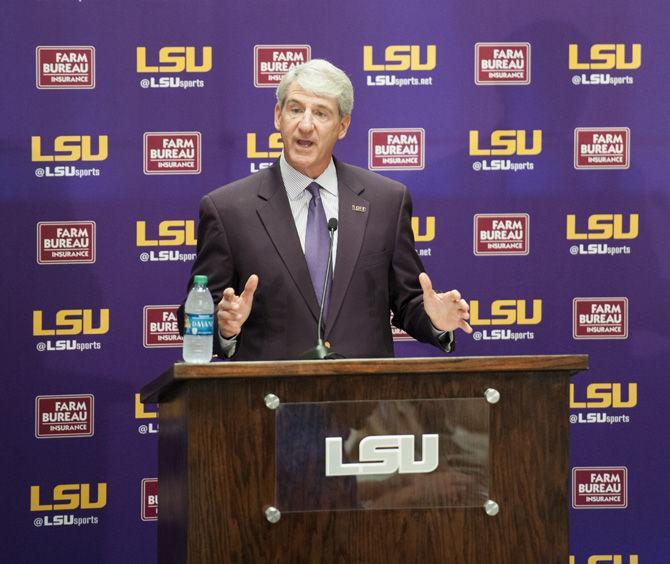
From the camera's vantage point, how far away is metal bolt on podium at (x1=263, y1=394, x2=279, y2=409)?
99.2 inches

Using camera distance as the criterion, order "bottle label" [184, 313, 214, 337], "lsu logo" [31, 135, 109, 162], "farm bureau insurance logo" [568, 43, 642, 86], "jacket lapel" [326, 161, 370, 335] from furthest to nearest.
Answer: "farm bureau insurance logo" [568, 43, 642, 86]
"lsu logo" [31, 135, 109, 162]
"jacket lapel" [326, 161, 370, 335]
"bottle label" [184, 313, 214, 337]

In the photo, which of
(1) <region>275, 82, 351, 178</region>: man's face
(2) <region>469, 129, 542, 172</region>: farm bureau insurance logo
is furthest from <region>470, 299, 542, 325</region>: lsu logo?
(1) <region>275, 82, 351, 178</region>: man's face

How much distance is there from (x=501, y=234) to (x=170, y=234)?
1.60 m

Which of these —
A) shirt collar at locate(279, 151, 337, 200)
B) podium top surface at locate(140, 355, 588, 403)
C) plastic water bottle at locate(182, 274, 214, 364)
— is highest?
shirt collar at locate(279, 151, 337, 200)

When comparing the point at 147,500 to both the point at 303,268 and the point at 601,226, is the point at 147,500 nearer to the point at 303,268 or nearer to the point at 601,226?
the point at 303,268

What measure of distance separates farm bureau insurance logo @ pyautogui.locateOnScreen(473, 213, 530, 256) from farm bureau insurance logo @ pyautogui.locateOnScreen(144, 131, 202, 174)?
4.58 ft

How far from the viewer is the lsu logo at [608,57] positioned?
17.3 feet

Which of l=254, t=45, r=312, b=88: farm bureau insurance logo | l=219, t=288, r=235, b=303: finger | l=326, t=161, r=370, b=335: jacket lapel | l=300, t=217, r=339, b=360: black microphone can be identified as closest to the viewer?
l=219, t=288, r=235, b=303: finger

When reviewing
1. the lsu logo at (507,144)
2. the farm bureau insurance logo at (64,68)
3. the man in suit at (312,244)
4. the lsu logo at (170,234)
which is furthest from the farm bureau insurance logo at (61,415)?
the lsu logo at (507,144)

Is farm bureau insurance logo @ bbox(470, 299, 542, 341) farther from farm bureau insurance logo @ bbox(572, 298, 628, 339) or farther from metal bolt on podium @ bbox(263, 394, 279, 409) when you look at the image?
metal bolt on podium @ bbox(263, 394, 279, 409)

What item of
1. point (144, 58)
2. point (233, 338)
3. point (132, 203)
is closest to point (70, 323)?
point (132, 203)

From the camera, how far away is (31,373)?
198 inches

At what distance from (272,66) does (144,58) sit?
607 mm

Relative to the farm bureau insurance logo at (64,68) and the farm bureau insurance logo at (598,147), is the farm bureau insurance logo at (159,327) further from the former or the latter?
the farm bureau insurance logo at (598,147)
